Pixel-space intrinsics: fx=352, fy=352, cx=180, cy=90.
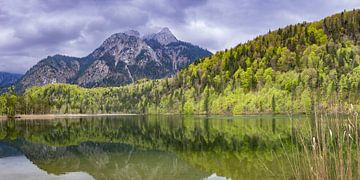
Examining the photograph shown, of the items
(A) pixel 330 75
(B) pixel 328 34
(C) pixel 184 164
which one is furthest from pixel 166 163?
(B) pixel 328 34

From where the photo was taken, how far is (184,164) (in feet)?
79.2

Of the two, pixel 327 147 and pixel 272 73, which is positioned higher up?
pixel 272 73

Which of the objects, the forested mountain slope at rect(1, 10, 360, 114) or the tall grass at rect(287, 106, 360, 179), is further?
the forested mountain slope at rect(1, 10, 360, 114)

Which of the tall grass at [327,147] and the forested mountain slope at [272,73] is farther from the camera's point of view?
the forested mountain slope at [272,73]

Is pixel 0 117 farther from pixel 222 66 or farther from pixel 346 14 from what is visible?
pixel 346 14

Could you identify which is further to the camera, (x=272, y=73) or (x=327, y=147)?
(x=272, y=73)

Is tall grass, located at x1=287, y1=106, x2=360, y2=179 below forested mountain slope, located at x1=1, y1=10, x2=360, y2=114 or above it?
below

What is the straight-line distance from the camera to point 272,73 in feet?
462

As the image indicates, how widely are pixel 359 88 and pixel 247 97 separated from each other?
44.0m

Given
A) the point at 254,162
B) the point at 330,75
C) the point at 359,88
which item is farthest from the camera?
the point at 330,75

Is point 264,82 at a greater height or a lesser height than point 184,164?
greater

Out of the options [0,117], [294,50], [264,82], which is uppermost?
[294,50]

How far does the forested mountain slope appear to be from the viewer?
118m

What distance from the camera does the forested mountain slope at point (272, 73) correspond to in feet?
386
